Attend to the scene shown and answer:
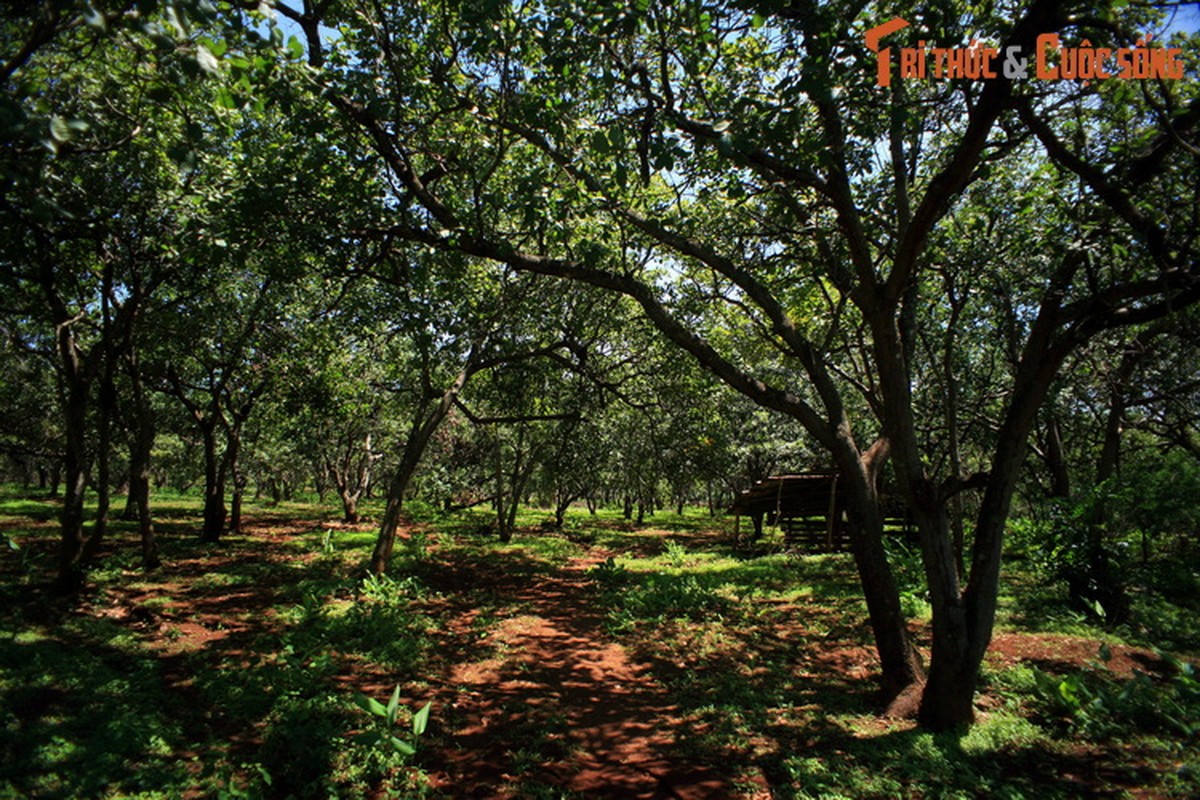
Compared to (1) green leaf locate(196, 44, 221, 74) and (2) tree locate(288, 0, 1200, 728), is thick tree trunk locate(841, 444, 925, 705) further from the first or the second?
(1) green leaf locate(196, 44, 221, 74)

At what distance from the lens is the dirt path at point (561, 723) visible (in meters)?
4.48

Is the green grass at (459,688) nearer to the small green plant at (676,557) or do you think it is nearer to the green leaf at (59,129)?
the small green plant at (676,557)

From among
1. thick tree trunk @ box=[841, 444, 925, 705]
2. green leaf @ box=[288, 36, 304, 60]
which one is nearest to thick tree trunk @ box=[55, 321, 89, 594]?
green leaf @ box=[288, 36, 304, 60]


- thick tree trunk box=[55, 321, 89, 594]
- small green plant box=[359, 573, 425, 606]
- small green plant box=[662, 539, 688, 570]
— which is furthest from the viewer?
small green plant box=[662, 539, 688, 570]

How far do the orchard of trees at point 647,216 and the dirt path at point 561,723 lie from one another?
2435mm

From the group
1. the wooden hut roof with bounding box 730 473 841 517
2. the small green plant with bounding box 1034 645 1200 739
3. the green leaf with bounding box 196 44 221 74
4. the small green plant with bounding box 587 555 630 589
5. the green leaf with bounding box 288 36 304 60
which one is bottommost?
the small green plant with bounding box 587 555 630 589

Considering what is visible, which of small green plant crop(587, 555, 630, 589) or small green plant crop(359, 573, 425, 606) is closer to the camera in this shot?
small green plant crop(359, 573, 425, 606)

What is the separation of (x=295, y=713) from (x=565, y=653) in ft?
11.5

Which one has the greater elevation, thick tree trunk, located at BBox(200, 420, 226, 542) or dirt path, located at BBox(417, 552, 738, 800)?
thick tree trunk, located at BBox(200, 420, 226, 542)

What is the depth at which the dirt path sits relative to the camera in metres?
4.48

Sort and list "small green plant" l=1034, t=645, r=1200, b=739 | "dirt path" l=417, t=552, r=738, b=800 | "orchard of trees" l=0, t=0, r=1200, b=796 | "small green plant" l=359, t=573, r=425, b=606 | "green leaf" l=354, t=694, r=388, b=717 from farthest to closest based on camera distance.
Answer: "small green plant" l=359, t=573, r=425, b=606, "small green plant" l=1034, t=645, r=1200, b=739, "dirt path" l=417, t=552, r=738, b=800, "orchard of trees" l=0, t=0, r=1200, b=796, "green leaf" l=354, t=694, r=388, b=717

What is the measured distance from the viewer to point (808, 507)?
738 inches

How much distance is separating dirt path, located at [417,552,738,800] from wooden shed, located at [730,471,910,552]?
33.3 feet

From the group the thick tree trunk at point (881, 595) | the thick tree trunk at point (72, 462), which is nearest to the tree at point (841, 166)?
the thick tree trunk at point (881, 595)
